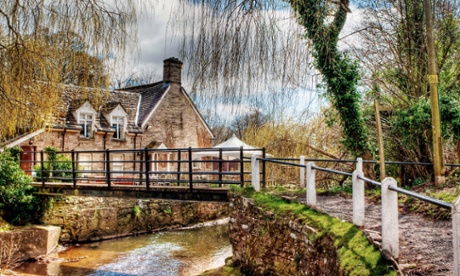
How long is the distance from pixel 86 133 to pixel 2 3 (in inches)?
789

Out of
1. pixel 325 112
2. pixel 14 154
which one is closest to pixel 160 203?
pixel 14 154

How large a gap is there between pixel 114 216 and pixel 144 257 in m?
4.89

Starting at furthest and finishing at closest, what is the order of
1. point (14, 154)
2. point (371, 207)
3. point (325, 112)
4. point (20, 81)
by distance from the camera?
1. point (14, 154)
2. point (325, 112)
3. point (371, 207)
4. point (20, 81)

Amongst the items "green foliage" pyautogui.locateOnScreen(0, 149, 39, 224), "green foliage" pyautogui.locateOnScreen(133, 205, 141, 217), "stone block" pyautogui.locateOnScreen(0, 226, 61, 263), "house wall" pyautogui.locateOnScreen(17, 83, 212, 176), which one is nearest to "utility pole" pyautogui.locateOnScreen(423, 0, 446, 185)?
"stone block" pyautogui.locateOnScreen(0, 226, 61, 263)

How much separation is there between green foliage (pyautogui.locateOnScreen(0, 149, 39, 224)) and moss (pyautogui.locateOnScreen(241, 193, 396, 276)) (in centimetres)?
1151

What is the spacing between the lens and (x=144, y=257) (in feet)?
48.9

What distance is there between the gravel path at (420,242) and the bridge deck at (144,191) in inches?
170

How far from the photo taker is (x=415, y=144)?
1186 cm

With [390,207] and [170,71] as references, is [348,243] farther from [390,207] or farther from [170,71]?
[170,71]

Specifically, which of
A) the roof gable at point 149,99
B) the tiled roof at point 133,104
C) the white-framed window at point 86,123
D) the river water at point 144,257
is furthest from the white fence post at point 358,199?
the roof gable at point 149,99

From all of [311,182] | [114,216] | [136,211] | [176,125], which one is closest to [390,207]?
[311,182]

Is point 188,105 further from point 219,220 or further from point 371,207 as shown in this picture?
point 371,207

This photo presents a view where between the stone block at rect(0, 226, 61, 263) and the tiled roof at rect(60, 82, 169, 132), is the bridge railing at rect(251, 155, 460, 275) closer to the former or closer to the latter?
the stone block at rect(0, 226, 61, 263)

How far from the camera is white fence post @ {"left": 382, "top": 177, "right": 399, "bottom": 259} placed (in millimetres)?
4266
